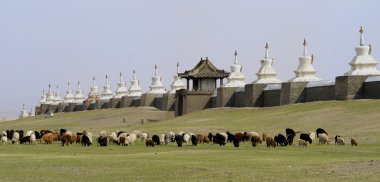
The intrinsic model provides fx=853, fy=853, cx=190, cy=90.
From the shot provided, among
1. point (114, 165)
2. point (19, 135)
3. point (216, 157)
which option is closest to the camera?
point (114, 165)

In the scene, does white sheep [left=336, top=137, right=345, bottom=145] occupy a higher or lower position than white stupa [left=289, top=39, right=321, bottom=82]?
lower

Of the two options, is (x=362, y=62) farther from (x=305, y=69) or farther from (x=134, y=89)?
(x=134, y=89)

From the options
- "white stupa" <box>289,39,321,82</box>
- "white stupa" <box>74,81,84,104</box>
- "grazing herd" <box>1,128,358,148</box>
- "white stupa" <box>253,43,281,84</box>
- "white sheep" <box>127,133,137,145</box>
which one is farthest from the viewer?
"white stupa" <box>74,81,84,104</box>

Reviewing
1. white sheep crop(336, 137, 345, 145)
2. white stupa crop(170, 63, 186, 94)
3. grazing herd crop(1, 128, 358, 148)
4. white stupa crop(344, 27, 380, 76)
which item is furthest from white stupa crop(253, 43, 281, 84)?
white sheep crop(336, 137, 345, 145)

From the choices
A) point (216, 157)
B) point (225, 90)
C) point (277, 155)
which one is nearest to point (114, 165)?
point (216, 157)

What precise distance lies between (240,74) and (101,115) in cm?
2491

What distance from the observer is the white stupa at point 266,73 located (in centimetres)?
9256

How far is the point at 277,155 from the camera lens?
3834cm

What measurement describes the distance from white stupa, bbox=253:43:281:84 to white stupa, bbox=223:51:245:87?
5.44 metres

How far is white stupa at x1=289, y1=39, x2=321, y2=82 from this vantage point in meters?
86.1

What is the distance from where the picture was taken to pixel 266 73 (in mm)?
93062

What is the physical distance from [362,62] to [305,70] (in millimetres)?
10762

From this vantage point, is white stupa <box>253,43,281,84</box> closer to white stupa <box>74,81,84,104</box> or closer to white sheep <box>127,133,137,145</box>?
white sheep <box>127,133,137,145</box>

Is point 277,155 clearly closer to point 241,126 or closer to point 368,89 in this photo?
point 241,126
